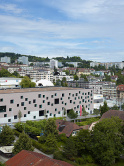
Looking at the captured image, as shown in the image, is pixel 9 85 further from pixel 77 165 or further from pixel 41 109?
pixel 77 165

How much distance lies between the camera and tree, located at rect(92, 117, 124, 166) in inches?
984

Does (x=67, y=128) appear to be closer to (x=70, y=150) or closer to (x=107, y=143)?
(x=70, y=150)

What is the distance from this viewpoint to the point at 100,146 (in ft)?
84.4

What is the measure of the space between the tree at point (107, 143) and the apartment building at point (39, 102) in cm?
1944

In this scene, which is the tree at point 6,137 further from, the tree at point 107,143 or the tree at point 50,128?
the tree at point 107,143

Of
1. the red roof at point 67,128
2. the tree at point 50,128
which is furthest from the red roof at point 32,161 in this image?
the red roof at point 67,128

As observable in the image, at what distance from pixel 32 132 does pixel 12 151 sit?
822 centimetres

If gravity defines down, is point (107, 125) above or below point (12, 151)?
above

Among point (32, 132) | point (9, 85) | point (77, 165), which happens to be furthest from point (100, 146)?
point (9, 85)

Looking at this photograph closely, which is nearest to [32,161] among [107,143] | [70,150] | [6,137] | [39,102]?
[70,150]

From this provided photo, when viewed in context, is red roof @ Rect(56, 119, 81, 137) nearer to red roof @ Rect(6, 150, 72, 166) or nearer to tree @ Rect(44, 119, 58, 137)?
tree @ Rect(44, 119, 58, 137)

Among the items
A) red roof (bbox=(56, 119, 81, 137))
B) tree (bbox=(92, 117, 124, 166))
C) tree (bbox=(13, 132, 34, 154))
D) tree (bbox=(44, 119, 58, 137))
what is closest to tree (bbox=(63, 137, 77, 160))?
tree (bbox=(92, 117, 124, 166))

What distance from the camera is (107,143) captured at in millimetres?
25094

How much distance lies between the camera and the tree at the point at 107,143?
2500cm
